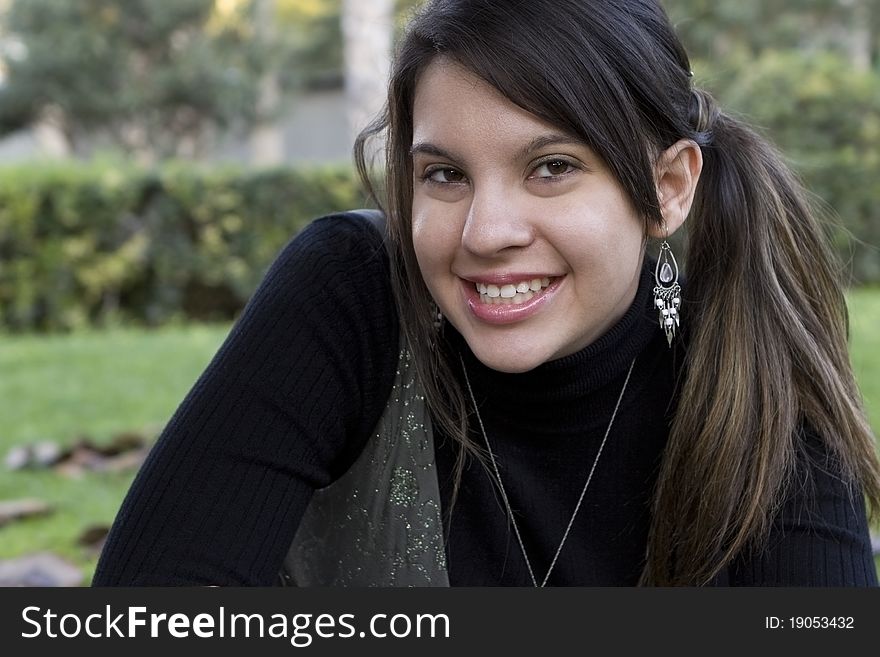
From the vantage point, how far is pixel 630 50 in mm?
1669

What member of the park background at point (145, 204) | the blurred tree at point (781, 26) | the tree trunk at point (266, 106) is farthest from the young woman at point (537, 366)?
the blurred tree at point (781, 26)

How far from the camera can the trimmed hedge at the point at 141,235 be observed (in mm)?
7281

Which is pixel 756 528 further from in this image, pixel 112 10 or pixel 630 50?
pixel 112 10

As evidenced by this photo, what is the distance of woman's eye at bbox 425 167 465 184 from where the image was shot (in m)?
1.70

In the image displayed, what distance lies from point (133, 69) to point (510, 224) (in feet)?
45.7

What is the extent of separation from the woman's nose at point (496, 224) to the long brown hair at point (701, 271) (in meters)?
0.14

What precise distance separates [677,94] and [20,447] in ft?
11.1

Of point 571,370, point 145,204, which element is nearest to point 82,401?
point 145,204

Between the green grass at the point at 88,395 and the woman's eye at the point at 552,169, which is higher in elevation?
the woman's eye at the point at 552,169

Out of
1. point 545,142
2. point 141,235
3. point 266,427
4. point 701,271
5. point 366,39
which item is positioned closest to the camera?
point 545,142

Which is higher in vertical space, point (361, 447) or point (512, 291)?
point (512, 291)

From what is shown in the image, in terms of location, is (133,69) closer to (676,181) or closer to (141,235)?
(141,235)

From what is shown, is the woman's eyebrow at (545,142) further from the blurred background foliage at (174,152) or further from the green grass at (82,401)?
the green grass at (82,401)

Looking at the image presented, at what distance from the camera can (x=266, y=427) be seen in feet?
5.70
